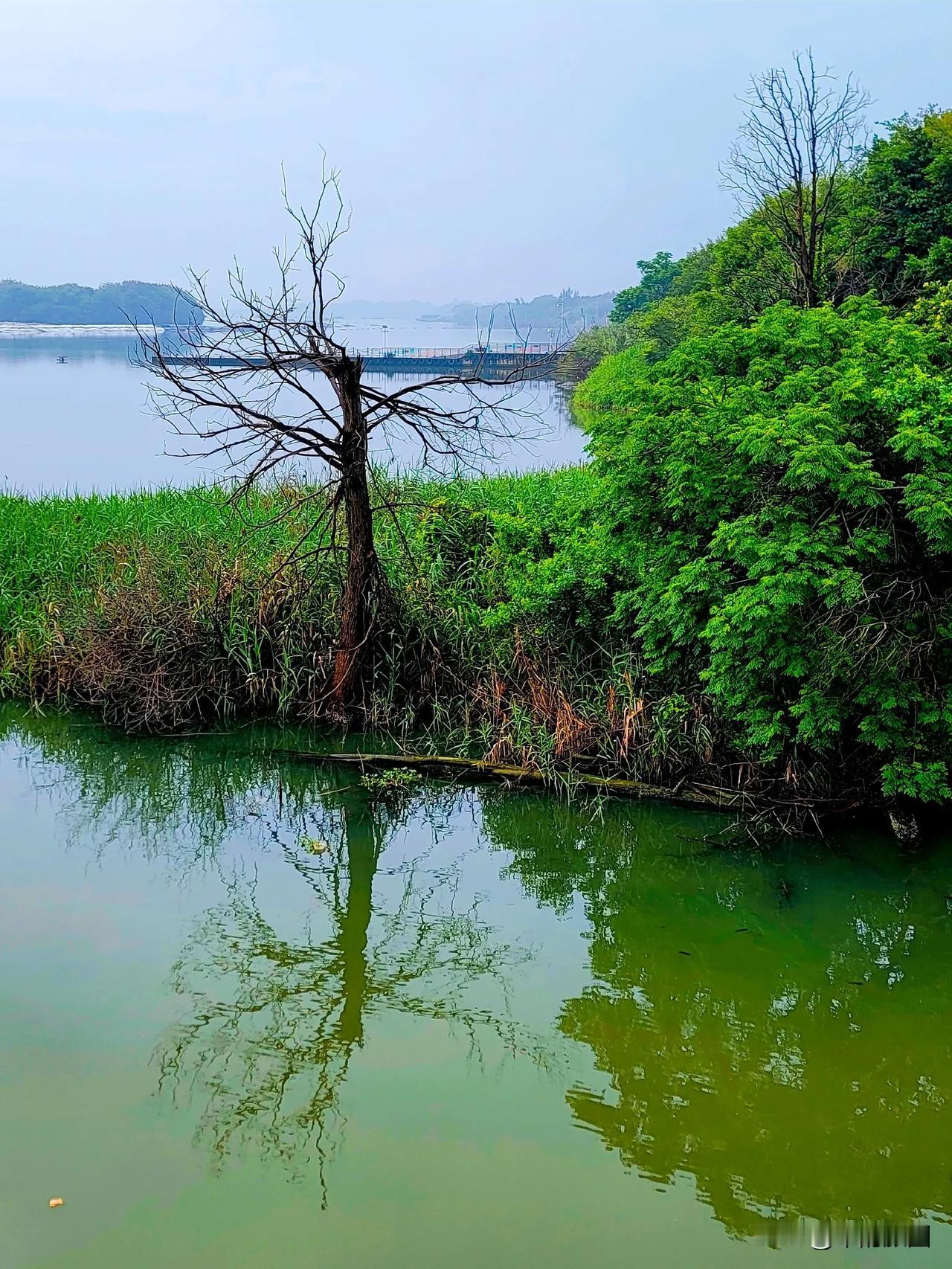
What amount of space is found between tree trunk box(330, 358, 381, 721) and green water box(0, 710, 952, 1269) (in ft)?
4.92

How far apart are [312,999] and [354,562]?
4.07 metres

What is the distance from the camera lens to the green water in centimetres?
378

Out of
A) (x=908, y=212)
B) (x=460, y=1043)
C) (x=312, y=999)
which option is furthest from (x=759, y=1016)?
(x=908, y=212)

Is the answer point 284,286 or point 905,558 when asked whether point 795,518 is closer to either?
point 905,558

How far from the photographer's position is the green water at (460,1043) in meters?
3.78

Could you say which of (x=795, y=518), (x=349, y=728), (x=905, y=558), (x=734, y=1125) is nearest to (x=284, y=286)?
(x=349, y=728)

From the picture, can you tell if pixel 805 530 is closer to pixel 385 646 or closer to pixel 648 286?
pixel 385 646

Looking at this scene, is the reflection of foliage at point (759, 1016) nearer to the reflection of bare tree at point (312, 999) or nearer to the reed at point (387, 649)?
the reflection of bare tree at point (312, 999)

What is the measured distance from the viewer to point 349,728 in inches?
343

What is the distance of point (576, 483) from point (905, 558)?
18.9 ft

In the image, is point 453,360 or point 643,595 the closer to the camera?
point 643,595

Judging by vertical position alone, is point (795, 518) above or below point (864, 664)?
above

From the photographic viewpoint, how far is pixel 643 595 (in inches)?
301

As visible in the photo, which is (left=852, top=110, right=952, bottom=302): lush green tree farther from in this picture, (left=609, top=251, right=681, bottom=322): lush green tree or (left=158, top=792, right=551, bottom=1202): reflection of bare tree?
(left=609, top=251, right=681, bottom=322): lush green tree
